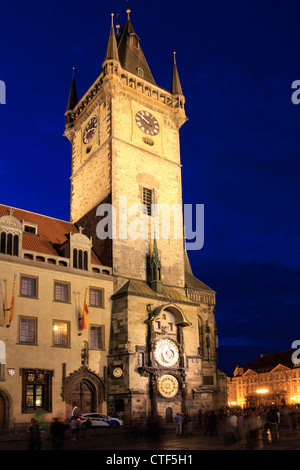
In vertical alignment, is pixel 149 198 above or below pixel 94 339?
above

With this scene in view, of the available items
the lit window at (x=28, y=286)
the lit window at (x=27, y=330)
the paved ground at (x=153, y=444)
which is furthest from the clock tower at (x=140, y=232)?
the paved ground at (x=153, y=444)

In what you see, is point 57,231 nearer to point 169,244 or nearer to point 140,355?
point 169,244

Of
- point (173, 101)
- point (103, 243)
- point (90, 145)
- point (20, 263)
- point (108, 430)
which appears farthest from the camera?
point (173, 101)

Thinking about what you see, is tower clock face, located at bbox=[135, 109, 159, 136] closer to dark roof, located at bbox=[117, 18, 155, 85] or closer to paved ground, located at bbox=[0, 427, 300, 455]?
dark roof, located at bbox=[117, 18, 155, 85]

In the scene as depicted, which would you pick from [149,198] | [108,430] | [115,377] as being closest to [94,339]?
[115,377]

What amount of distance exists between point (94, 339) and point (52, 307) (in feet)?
13.6

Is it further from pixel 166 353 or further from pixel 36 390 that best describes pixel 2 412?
pixel 166 353

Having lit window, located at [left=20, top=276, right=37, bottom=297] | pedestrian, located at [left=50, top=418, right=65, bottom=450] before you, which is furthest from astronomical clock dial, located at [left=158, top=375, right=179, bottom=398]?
pedestrian, located at [left=50, top=418, right=65, bottom=450]

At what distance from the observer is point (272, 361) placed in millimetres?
115375

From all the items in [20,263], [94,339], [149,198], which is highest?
[149,198]

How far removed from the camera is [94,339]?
1393 inches

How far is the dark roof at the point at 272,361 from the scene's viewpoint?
11054 centimetres

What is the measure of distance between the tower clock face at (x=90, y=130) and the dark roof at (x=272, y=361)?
80.2 meters

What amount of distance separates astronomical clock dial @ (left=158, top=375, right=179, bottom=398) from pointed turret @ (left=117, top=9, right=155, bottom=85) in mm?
27807
